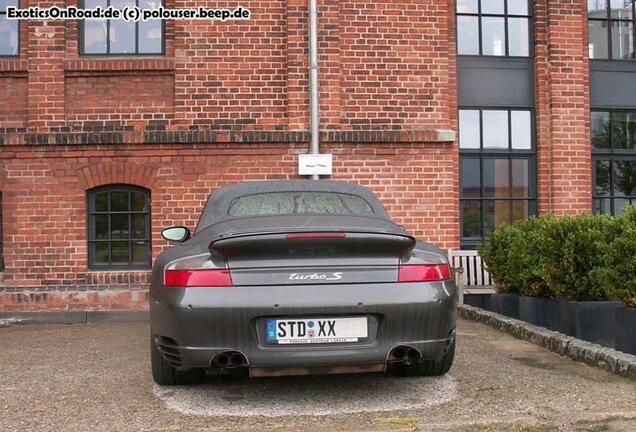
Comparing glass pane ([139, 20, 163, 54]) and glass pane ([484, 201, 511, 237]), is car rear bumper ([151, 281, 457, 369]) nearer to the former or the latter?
Answer: glass pane ([139, 20, 163, 54])

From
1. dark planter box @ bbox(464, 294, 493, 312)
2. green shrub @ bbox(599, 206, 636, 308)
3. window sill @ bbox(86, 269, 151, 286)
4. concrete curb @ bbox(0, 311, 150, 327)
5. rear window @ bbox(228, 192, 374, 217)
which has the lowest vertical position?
concrete curb @ bbox(0, 311, 150, 327)

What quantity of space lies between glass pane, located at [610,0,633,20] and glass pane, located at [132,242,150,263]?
8.17 m

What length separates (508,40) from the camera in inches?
399

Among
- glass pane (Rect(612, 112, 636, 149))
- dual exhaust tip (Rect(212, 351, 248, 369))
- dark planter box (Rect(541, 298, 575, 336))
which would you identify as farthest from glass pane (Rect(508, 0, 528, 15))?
dual exhaust tip (Rect(212, 351, 248, 369))

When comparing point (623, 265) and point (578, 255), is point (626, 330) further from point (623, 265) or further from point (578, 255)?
point (578, 255)

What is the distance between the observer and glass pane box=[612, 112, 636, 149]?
1028 centimetres

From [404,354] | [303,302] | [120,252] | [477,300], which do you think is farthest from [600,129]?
[303,302]

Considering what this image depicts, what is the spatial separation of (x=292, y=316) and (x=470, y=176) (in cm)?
682

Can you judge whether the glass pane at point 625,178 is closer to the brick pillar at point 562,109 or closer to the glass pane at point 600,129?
the glass pane at point 600,129

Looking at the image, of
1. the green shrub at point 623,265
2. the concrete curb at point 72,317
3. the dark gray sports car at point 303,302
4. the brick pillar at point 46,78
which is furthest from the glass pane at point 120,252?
the green shrub at point 623,265

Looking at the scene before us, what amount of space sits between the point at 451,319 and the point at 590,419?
92cm

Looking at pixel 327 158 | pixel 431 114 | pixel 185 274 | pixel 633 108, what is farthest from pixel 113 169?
pixel 633 108

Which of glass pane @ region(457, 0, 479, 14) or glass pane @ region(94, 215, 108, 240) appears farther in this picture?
glass pane @ region(457, 0, 479, 14)

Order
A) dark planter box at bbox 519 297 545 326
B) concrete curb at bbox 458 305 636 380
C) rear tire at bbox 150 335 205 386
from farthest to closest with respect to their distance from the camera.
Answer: dark planter box at bbox 519 297 545 326
concrete curb at bbox 458 305 636 380
rear tire at bbox 150 335 205 386
